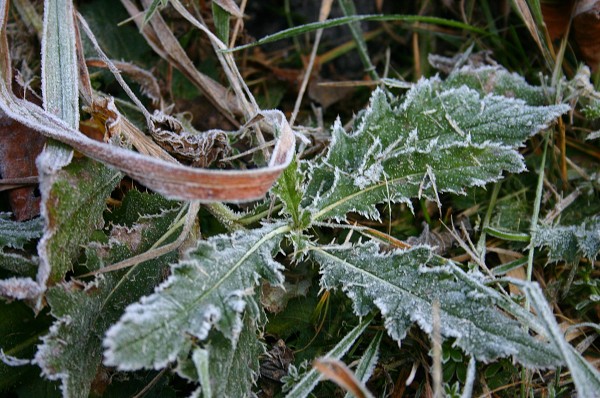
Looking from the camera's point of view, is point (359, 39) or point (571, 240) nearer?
point (571, 240)

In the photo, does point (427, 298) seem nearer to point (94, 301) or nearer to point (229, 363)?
point (229, 363)

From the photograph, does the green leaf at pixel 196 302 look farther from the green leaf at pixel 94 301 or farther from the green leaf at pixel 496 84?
the green leaf at pixel 496 84

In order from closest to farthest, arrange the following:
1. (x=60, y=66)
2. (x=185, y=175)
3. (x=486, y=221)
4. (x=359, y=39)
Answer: (x=185, y=175)
(x=60, y=66)
(x=486, y=221)
(x=359, y=39)

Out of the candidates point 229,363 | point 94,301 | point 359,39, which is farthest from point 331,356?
point 359,39

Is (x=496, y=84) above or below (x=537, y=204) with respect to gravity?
above

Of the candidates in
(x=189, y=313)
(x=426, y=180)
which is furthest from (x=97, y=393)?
(x=426, y=180)

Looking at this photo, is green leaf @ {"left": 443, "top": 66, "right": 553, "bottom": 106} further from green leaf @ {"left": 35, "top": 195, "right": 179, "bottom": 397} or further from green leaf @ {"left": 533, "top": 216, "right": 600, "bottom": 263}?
green leaf @ {"left": 35, "top": 195, "right": 179, "bottom": 397}

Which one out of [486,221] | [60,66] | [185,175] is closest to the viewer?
[185,175]
